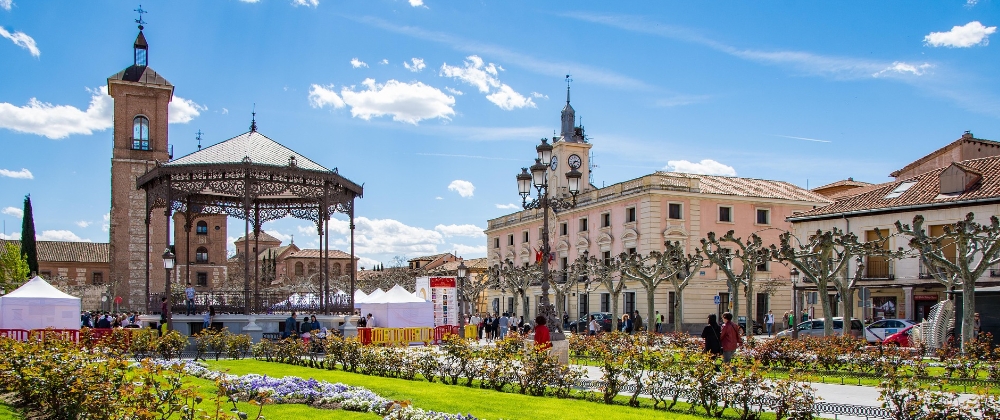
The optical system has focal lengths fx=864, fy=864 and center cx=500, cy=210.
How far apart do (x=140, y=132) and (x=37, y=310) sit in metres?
38.2

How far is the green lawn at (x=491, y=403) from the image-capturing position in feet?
33.9

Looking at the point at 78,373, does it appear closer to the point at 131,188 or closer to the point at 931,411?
the point at 931,411

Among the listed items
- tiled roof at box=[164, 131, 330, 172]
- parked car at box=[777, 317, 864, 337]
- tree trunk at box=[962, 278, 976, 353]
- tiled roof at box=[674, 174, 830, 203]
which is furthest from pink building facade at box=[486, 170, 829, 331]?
tree trunk at box=[962, 278, 976, 353]

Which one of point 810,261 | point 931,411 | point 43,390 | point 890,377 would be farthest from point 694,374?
point 810,261

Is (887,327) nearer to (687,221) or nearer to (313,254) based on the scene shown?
(687,221)

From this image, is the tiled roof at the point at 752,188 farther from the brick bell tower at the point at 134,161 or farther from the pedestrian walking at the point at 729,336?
the brick bell tower at the point at 134,161

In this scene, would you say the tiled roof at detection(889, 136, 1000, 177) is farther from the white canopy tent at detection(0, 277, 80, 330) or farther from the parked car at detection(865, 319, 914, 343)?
the white canopy tent at detection(0, 277, 80, 330)

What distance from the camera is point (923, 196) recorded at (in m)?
34.6

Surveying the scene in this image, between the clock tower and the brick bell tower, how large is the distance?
26.4 meters

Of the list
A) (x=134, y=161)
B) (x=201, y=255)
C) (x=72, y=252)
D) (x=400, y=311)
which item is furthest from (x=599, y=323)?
(x=72, y=252)

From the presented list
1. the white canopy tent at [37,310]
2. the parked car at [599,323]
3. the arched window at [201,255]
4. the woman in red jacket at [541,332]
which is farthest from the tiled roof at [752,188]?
the arched window at [201,255]

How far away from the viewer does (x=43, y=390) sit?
9977 millimetres

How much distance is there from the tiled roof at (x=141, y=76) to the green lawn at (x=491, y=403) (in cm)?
4939

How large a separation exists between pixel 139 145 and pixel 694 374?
179 ft
